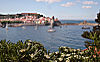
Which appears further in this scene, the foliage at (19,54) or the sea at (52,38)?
the sea at (52,38)

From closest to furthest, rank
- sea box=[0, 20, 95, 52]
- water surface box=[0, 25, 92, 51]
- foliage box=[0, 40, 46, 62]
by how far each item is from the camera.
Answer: foliage box=[0, 40, 46, 62] → sea box=[0, 20, 95, 52] → water surface box=[0, 25, 92, 51]

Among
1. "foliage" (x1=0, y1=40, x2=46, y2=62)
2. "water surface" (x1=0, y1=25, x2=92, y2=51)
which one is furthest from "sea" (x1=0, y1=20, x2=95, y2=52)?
"foliage" (x1=0, y1=40, x2=46, y2=62)

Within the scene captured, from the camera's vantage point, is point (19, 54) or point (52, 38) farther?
point (52, 38)

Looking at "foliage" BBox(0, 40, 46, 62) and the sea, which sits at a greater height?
"foliage" BBox(0, 40, 46, 62)

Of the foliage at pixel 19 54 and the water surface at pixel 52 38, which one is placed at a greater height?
the foliage at pixel 19 54

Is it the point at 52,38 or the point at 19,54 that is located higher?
the point at 19,54

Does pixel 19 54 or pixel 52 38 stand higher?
pixel 19 54

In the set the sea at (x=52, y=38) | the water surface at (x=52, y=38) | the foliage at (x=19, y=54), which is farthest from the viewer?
the water surface at (x=52, y=38)

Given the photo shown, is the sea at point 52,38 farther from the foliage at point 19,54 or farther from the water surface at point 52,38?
the foliage at point 19,54

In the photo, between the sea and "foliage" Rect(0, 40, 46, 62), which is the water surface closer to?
the sea

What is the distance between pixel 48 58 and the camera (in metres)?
5.75

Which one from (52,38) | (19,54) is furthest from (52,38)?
(19,54)

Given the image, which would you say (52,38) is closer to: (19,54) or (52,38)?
(52,38)

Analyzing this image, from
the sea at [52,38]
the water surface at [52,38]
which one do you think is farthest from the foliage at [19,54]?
the water surface at [52,38]
